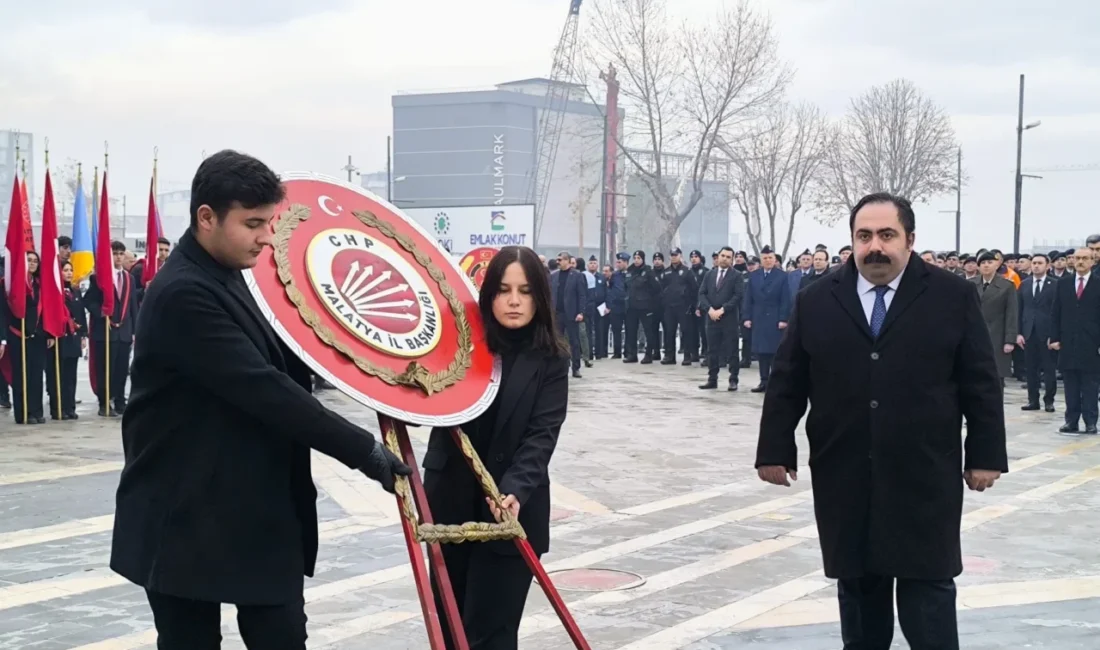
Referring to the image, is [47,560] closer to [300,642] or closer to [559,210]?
[300,642]

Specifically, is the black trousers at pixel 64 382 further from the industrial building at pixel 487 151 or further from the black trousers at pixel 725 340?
the industrial building at pixel 487 151

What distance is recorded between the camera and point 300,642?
10.9 ft

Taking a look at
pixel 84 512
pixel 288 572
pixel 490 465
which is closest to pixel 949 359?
pixel 490 465

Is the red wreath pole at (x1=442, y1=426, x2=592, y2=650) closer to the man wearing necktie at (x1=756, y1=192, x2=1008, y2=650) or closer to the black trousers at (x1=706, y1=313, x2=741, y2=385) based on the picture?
the man wearing necktie at (x1=756, y1=192, x2=1008, y2=650)

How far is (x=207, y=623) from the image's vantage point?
10.9 feet

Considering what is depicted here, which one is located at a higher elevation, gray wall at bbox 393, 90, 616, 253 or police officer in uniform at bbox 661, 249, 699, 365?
gray wall at bbox 393, 90, 616, 253

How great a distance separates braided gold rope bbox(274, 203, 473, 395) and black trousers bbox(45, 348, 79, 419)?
11.1 meters

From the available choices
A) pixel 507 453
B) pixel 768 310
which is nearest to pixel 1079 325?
pixel 768 310

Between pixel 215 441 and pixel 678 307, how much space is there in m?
20.6

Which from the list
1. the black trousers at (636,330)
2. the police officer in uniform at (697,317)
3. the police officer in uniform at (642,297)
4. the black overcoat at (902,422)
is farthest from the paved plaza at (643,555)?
the black trousers at (636,330)

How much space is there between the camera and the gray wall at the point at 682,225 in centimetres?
7606

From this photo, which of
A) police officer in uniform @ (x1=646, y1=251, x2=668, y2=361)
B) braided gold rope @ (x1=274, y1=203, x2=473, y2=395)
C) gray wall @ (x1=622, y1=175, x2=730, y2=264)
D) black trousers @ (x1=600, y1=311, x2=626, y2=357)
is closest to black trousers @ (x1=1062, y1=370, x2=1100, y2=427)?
braided gold rope @ (x1=274, y1=203, x2=473, y2=395)

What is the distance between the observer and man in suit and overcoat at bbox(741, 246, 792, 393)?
1764cm

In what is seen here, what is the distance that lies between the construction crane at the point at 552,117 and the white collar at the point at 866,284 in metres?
72.4
